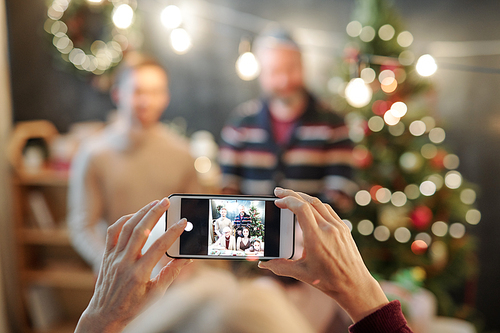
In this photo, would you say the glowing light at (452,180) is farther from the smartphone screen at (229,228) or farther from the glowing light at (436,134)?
the smartphone screen at (229,228)

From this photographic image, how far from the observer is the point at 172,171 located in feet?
4.66

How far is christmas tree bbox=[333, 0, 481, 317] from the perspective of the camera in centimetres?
196

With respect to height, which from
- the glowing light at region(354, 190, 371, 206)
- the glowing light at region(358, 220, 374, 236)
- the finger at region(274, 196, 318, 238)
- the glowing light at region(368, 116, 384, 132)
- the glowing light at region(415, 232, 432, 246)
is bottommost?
the glowing light at region(415, 232, 432, 246)

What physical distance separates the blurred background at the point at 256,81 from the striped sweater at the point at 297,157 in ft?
1.32

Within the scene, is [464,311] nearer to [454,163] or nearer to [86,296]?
[454,163]

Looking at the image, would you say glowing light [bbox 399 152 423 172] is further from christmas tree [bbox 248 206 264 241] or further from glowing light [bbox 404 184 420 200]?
christmas tree [bbox 248 206 264 241]

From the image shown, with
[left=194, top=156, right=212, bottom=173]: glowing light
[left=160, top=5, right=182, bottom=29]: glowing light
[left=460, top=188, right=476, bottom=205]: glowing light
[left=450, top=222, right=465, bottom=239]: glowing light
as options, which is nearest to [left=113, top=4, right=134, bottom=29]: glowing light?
[left=160, top=5, right=182, bottom=29]: glowing light

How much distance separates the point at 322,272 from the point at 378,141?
1.69 m

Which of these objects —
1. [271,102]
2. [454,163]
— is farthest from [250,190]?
[454,163]

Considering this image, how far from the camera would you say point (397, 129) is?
199 cm

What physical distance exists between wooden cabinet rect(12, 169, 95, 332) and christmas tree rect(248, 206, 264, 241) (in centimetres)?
202

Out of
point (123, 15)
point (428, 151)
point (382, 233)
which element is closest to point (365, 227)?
point (382, 233)

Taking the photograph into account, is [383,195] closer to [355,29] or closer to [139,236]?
[355,29]

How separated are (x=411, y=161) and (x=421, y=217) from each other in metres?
0.33
